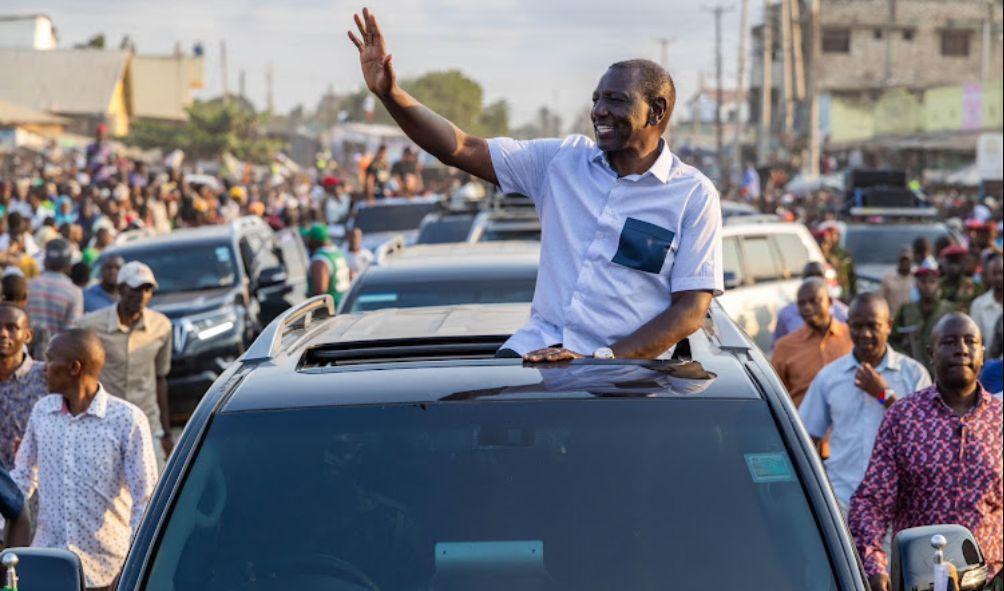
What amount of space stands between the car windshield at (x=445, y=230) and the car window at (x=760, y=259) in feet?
12.1

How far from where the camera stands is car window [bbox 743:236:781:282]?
14.7 m

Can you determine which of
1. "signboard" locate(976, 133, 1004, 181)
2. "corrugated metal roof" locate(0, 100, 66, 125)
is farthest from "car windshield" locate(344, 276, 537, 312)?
"signboard" locate(976, 133, 1004, 181)

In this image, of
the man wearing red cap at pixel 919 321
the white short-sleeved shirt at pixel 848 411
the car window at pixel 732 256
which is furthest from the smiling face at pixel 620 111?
the car window at pixel 732 256

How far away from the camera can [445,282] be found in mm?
8539

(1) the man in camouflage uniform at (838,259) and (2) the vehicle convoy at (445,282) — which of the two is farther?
(1) the man in camouflage uniform at (838,259)

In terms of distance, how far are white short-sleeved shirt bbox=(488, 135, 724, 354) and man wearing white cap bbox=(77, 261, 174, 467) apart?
528cm

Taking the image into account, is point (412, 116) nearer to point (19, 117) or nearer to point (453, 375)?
point (453, 375)

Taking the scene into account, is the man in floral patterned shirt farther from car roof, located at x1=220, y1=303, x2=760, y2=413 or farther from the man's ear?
the man's ear

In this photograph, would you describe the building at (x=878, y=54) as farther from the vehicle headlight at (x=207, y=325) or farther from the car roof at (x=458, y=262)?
the car roof at (x=458, y=262)

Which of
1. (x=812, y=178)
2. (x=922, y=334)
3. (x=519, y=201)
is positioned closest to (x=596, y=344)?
(x=922, y=334)

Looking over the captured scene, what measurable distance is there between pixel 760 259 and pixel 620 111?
34.9 feet

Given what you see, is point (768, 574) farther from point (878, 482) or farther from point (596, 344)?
point (878, 482)

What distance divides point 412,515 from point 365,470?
0.51ft

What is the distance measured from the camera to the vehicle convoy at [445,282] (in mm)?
8453
